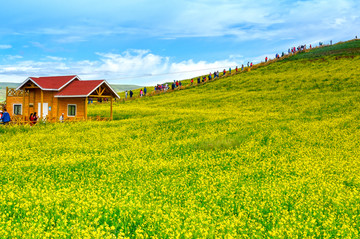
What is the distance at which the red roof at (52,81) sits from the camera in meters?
40.3

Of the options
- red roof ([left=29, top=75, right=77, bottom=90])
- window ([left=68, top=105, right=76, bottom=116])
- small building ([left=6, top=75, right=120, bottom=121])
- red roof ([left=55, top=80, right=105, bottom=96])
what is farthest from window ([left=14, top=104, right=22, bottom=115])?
window ([left=68, top=105, right=76, bottom=116])

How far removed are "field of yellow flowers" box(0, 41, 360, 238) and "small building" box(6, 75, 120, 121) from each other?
8062 millimetres

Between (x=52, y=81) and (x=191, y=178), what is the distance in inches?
1376

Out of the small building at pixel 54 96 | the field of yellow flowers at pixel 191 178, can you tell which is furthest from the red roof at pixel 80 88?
the field of yellow flowers at pixel 191 178

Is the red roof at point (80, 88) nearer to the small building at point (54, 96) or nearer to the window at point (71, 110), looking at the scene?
the small building at point (54, 96)

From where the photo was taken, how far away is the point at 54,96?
130ft

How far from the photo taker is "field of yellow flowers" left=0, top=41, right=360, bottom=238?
7.70 m

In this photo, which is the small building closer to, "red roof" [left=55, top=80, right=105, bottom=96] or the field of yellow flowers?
"red roof" [left=55, top=80, right=105, bottom=96]

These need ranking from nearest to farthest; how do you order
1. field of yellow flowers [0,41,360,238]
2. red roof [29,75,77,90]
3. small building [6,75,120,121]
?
field of yellow flowers [0,41,360,238] → small building [6,75,120,121] → red roof [29,75,77,90]

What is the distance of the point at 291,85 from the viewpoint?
2163 inches

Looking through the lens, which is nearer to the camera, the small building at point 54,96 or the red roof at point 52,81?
the small building at point 54,96

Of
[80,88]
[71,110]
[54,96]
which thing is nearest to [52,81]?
[54,96]

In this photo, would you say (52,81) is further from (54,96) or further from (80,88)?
(80,88)

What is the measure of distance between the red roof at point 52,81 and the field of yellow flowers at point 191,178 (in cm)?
981
